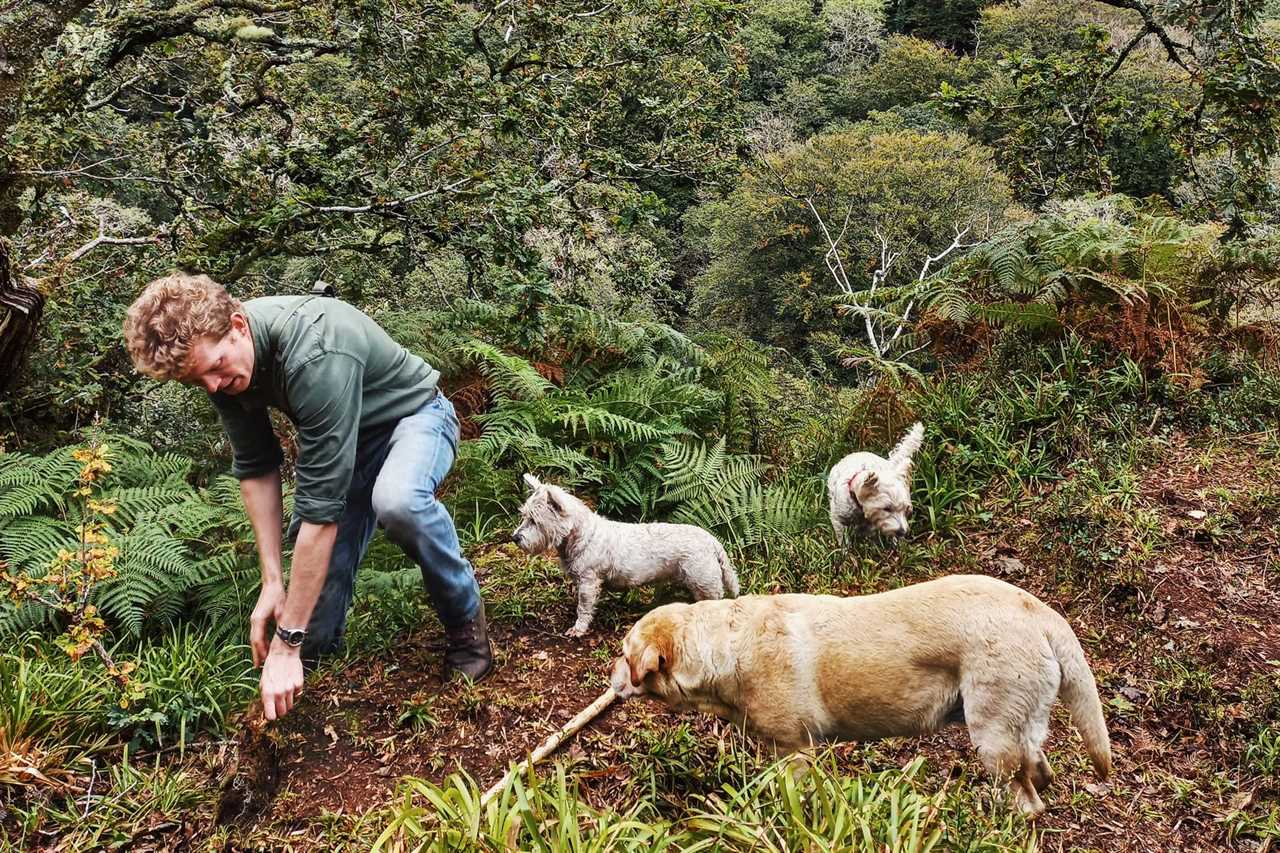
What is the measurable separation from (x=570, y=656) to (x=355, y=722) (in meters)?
1.12

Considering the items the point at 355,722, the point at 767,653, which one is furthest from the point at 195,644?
the point at 767,653

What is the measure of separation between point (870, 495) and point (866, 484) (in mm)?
82

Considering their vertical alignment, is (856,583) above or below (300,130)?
below

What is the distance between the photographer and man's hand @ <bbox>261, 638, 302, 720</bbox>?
2812 millimetres

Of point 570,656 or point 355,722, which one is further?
point 570,656

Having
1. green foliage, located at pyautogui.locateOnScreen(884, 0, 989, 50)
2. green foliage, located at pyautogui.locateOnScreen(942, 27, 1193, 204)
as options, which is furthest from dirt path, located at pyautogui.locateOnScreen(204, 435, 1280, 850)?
green foliage, located at pyautogui.locateOnScreen(884, 0, 989, 50)

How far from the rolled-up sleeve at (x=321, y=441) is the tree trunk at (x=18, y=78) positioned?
99.7 inches

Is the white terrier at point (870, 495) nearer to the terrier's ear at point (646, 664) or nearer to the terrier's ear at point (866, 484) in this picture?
the terrier's ear at point (866, 484)

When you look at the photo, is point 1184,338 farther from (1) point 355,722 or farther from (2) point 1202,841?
(1) point 355,722

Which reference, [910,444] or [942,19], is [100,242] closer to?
[910,444]

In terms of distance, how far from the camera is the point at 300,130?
6734 millimetres

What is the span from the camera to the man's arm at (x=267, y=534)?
3.22 metres

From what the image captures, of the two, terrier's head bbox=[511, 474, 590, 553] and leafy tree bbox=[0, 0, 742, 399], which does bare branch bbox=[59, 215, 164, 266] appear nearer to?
leafy tree bbox=[0, 0, 742, 399]

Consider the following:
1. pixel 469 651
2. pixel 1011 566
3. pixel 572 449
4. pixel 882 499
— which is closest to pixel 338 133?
pixel 572 449
